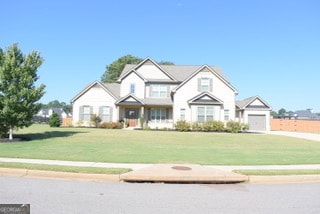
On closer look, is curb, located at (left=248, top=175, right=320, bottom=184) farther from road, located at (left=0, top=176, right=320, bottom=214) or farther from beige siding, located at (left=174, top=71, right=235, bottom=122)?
beige siding, located at (left=174, top=71, right=235, bottom=122)

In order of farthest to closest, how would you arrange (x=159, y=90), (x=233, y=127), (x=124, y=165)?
(x=159, y=90), (x=233, y=127), (x=124, y=165)

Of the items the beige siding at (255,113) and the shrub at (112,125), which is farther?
the beige siding at (255,113)

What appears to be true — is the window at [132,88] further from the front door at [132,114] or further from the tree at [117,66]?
the tree at [117,66]

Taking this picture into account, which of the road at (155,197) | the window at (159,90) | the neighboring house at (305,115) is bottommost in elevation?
the road at (155,197)

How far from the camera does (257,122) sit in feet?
129

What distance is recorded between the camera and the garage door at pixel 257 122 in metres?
39.1

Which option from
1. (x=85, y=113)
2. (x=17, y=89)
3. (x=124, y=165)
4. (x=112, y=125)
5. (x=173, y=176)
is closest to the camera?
(x=173, y=176)

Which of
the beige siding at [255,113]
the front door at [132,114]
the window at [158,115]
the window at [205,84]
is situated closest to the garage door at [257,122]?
the beige siding at [255,113]

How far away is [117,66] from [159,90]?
136 feet

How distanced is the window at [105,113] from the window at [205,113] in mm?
10712

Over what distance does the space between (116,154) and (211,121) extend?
20.4 metres

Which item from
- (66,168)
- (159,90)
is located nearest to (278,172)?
(66,168)

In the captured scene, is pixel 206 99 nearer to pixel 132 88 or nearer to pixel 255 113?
pixel 132 88

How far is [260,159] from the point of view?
1238cm
